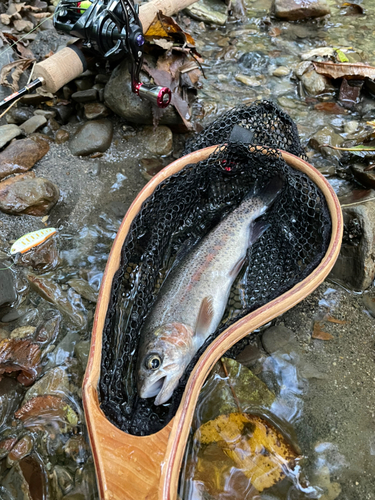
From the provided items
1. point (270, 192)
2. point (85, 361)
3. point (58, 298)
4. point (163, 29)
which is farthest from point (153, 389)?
point (163, 29)

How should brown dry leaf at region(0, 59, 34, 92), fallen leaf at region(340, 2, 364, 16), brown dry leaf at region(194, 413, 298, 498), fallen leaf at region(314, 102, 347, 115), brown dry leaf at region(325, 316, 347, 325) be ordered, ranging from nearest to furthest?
brown dry leaf at region(194, 413, 298, 498), brown dry leaf at region(325, 316, 347, 325), brown dry leaf at region(0, 59, 34, 92), fallen leaf at region(314, 102, 347, 115), fallen leaf at region(340, 2, 364, 16)

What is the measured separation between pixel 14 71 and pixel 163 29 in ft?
6.79

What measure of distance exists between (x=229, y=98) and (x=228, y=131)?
6.82 ft

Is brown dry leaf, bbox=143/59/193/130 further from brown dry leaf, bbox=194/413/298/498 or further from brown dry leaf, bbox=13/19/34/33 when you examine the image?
brown dry leaf, bbox=194/413/298/498

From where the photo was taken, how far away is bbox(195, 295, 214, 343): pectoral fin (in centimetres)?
262

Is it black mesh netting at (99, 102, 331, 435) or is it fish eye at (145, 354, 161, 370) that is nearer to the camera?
fish eye at (145, 354, 161, 370)

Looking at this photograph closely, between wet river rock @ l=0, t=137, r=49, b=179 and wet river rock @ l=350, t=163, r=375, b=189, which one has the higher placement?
wet river rock @ l=0, t=137, r=49, b=179

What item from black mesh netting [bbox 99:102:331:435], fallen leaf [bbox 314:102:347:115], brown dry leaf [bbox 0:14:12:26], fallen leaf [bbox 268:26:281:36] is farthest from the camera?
fallen leaf [bbox 268:26:281:36]

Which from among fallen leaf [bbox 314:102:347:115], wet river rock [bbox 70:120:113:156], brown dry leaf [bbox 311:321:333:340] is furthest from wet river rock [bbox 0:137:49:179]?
fallen leaf [bbox 314:102:347:115]

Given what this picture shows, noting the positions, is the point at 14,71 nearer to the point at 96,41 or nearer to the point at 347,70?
the point at 96,41

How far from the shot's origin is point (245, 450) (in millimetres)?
2264

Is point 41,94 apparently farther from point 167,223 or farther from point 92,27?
point 167,223

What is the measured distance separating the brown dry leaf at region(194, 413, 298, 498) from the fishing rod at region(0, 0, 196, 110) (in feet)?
9.83

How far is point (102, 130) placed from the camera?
4266 mm
